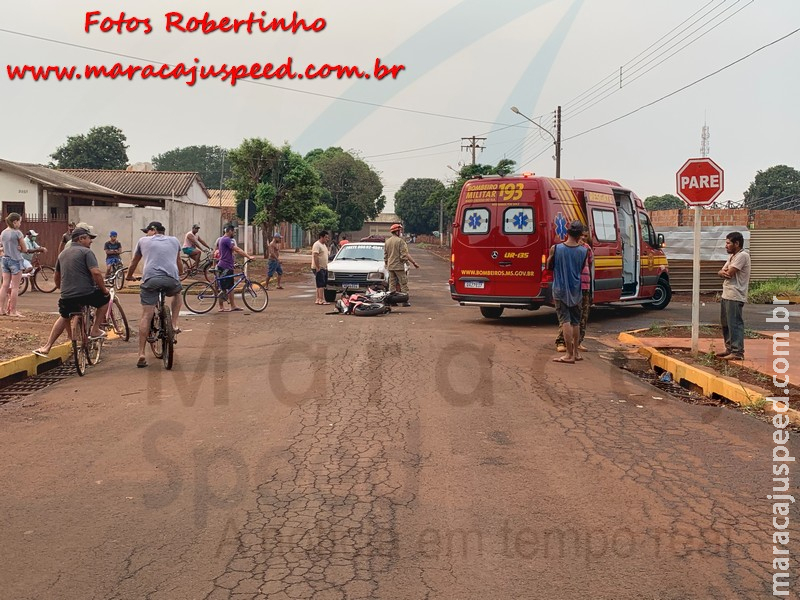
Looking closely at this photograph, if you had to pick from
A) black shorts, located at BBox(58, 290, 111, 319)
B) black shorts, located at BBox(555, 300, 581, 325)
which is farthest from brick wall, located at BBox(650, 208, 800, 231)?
black shorts, located at BBox(58, 290, 111, 319)

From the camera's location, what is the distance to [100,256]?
102ft

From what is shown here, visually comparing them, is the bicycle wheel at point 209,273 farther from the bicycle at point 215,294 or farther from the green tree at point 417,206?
the green tree at point 417,206

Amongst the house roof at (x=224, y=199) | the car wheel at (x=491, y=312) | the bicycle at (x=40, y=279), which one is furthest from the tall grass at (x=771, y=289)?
the house roof at (x=224, y=199)

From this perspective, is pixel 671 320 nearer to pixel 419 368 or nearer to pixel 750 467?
pixel 419 368

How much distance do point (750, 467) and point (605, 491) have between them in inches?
57.9

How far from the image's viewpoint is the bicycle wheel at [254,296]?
58.0ft

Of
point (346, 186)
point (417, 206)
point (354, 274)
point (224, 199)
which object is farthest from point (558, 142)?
point (417, 206)

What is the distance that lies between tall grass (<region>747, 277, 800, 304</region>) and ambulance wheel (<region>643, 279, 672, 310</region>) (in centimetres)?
372

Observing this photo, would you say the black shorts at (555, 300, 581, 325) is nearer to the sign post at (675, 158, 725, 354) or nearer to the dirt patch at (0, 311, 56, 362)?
the sign post at (675, 158, 725, 354)

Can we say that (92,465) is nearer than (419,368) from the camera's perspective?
Yes

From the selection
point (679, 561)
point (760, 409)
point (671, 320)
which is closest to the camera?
point (679, 561)

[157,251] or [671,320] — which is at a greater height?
[157,251]

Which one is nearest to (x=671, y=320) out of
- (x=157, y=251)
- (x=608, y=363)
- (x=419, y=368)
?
(x=608, y=363)

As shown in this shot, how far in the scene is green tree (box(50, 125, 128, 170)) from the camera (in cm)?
7712
